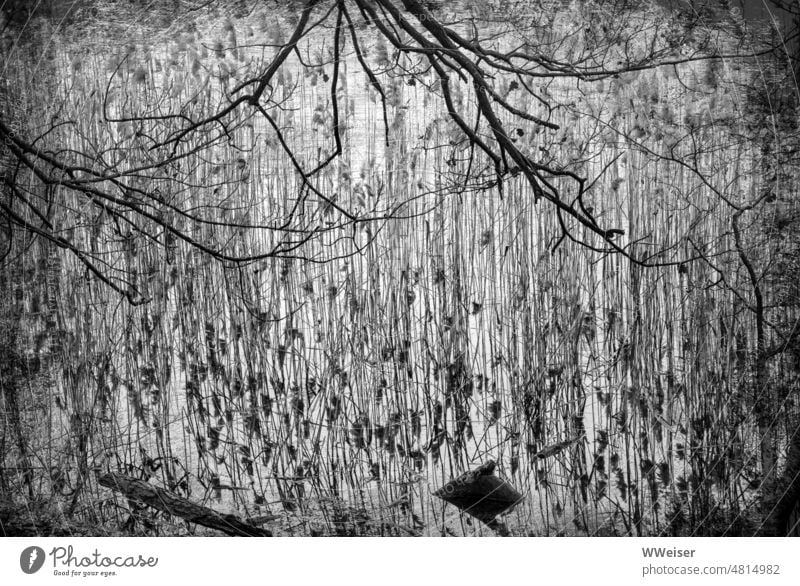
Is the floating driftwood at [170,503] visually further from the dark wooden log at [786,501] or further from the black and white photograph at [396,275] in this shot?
the dark wooden log at [786,501]

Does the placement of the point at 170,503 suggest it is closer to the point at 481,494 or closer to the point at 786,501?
the point at 481,494

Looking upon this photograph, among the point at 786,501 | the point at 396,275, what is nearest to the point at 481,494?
the point at 396,275

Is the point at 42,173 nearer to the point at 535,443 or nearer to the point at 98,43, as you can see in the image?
the point at 98,43

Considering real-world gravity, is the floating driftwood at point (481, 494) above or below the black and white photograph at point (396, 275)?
below

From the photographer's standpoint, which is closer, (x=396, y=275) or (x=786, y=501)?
(x=786, y=501)

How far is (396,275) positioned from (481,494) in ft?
1.87

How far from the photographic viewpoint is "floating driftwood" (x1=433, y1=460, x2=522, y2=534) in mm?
1579

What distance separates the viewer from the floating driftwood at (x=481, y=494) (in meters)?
1.58

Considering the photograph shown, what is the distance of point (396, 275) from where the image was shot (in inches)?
65.6

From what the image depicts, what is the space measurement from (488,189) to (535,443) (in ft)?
2.07

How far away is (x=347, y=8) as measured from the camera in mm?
1562

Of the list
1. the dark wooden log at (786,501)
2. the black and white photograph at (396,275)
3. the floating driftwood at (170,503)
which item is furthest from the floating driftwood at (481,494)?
the dark wooden log at (786,501)
